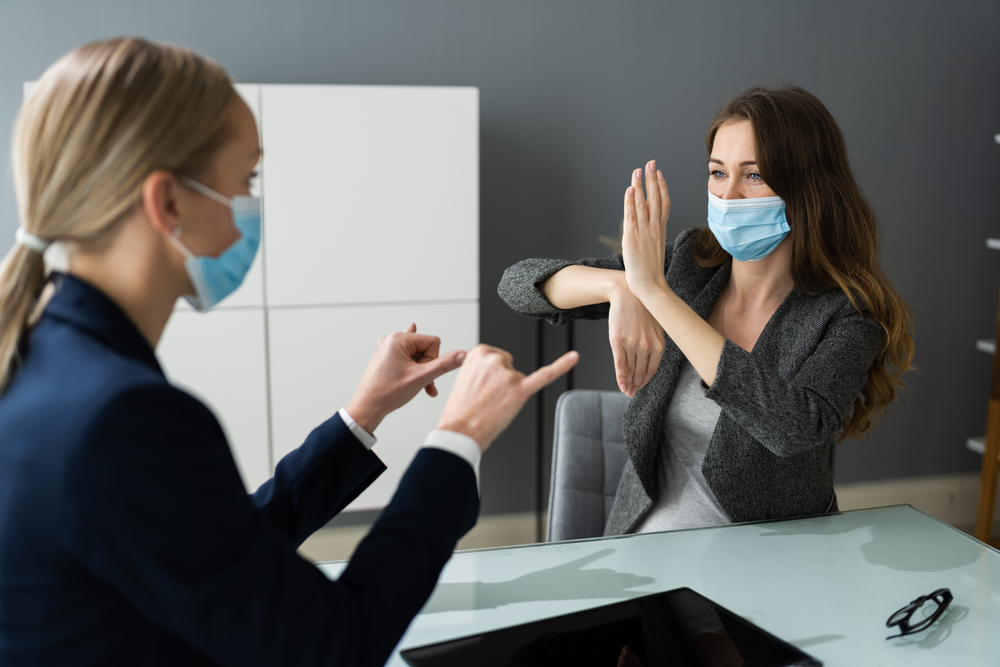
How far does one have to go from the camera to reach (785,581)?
130 cm

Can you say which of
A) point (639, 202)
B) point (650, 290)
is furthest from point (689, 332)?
point (639, 202)

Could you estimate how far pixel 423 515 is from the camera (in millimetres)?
784

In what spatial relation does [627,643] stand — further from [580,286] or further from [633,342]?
[580,286]

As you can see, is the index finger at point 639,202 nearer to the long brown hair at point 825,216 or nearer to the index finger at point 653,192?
the index finger at point 653,192

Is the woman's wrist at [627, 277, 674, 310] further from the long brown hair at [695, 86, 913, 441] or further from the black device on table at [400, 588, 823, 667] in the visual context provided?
the black device on table at [400, 588, 823, 667]

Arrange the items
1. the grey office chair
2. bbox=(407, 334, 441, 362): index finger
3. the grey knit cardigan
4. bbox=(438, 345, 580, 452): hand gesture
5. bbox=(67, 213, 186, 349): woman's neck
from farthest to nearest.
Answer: the grey office chair
the grey knit cardigan
bbox=(407, 334, 441, 362): index finger
bbox=(438, 345, 580, 452): hand gesture
bbox=(67, 213, 186, 349): woman's neck

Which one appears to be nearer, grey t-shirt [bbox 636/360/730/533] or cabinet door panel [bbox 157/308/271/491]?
grey t-shirt [bbox 636/360/730/533]

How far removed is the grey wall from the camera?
2807 millimetres

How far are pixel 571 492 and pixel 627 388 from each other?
A: 462 mm

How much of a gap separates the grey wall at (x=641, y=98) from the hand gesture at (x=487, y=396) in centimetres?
224

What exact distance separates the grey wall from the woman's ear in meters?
2.23

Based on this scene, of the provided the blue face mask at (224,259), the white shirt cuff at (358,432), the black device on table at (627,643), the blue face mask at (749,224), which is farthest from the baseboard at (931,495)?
the blue face mask at (224,259)

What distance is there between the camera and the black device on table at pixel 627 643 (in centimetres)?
105

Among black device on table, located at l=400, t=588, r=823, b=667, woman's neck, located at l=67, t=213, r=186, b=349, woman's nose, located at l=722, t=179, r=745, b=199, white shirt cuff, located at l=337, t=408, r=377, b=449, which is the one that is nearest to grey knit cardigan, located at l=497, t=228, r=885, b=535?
woman's nose, located at l=722, t=179, r=745, b=199
